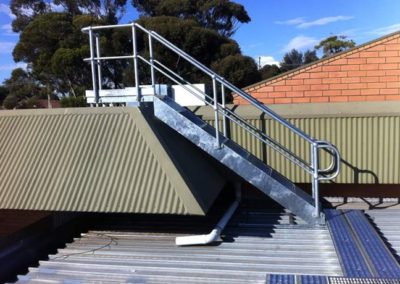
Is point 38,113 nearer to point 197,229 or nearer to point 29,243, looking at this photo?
point 29,243

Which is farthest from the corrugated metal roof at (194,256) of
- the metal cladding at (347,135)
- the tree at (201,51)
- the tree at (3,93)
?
the tree at (3,93)

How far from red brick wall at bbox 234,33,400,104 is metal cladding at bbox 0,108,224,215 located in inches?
173

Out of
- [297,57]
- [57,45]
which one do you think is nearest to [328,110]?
[57,45]

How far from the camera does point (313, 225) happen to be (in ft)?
20.4

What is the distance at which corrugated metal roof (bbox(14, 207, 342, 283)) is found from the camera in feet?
16.0

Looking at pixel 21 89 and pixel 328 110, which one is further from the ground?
pixel 21 89

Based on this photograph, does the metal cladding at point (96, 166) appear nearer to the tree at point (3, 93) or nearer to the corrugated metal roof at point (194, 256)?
the corrugated metal roof at point (194, 256)

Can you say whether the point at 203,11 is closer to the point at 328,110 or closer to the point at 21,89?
the point at 21,89

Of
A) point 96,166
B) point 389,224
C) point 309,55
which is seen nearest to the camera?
Answer: point 96,166

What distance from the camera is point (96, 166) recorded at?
19.1ft

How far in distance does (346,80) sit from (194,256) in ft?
20.3

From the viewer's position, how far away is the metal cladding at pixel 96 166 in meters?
5.46

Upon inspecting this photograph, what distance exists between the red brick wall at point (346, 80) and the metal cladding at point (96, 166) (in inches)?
173

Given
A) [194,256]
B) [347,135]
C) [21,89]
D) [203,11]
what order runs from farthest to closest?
[21,89] → [203,11] → [347,135] → [194,256]
